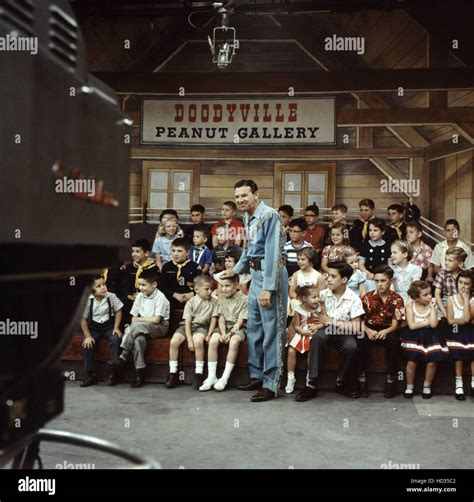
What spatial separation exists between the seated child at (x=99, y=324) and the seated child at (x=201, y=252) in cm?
113

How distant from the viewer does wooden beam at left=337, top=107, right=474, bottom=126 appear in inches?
346

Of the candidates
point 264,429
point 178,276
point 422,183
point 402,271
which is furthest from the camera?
point 422,183

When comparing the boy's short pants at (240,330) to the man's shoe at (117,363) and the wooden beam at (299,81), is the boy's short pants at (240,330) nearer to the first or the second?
the man's shoe at (117,363)

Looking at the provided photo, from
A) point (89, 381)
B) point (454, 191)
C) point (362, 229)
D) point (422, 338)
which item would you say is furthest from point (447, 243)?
point (89, 381)

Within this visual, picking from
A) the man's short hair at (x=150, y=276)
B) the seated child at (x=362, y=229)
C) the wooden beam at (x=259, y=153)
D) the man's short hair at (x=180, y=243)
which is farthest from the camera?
the wooden beam at (x=259, y=153)

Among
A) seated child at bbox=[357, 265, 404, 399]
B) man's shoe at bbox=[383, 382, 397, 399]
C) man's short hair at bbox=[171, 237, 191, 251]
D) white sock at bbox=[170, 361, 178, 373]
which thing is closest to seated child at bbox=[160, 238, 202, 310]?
man's short hair at bbox=[171, 237, 191, 251]

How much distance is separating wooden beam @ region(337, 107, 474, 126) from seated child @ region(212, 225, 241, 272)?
2453 mm

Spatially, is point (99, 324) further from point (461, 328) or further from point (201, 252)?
point (461, 328)

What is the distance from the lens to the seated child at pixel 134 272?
658cm

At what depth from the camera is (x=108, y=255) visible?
167 cm

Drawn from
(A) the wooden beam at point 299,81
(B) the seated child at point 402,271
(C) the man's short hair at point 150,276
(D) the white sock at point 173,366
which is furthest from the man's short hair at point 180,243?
(A) the wooden beam at point 299,81

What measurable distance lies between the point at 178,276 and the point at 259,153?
151 inches

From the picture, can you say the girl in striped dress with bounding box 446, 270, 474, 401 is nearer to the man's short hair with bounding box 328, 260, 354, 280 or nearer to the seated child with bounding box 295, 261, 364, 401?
the seated child with bounding box 295, 261, 364, 401

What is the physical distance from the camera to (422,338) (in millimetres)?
5531
